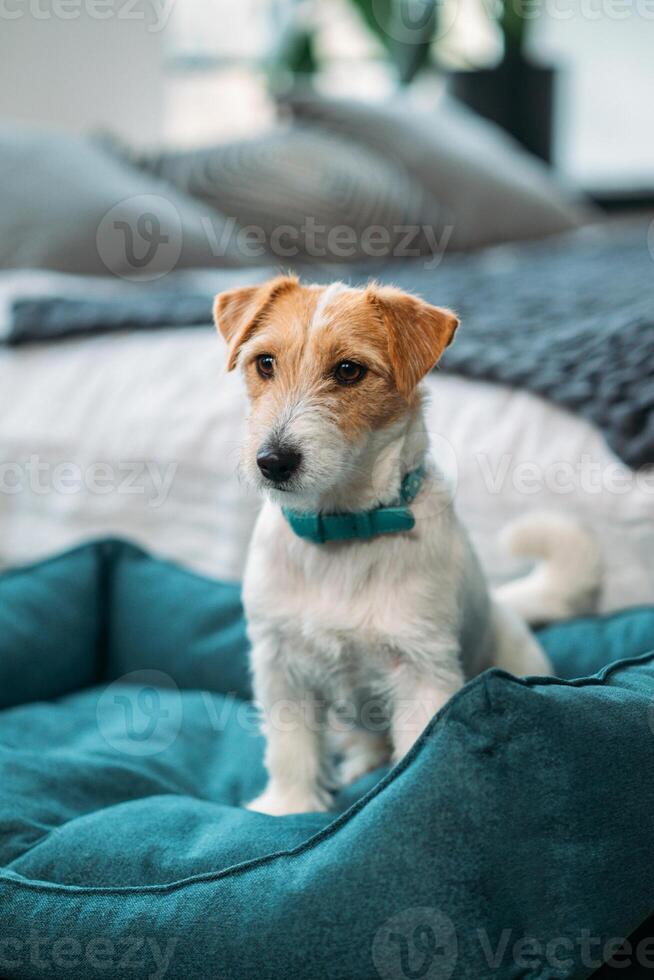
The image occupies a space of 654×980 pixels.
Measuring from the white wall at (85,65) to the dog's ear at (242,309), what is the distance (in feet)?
10.3

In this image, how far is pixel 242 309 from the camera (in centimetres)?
116

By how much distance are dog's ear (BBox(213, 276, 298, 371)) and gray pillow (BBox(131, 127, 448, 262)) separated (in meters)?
1.75

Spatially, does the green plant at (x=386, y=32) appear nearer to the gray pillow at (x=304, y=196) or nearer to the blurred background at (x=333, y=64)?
the blurred background at (x=333, y=64)

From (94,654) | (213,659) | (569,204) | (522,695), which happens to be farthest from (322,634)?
(569,204)

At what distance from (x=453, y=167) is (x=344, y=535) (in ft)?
7.98

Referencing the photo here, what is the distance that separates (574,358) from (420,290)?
73cm

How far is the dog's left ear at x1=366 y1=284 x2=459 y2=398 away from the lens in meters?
1.04
